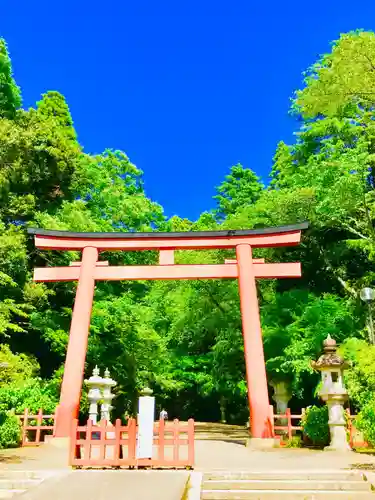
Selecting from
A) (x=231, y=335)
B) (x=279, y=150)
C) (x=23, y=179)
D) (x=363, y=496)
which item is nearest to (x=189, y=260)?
(x=231, y=335)

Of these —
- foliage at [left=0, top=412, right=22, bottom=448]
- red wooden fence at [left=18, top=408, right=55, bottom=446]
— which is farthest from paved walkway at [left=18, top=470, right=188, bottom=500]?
red wooden fence at [left=18, top=408, right=55, bottom=446]

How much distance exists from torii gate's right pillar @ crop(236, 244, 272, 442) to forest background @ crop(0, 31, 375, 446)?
2.40 metres

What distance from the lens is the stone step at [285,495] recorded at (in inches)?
212

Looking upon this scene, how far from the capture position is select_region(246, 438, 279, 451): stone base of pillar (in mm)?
12352

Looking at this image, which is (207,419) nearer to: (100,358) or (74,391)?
(100,358)

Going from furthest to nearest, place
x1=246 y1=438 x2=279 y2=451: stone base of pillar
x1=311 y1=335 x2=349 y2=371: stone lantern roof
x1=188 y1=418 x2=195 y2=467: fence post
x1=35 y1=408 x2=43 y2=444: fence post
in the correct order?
x1=35 y1=408 x2=43 y2=444: fence post → x1=246 y1=438 x2=279 y2=451: stone base of pillar → x1=311 y1=335 x2=349 y2=371: stone lantern roof → x1=188 y1=418 x2=195 y2=467: fence post

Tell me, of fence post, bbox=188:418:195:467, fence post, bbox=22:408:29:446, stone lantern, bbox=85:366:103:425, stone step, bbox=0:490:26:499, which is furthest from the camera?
stone lantern, bbox=85:366:103:425

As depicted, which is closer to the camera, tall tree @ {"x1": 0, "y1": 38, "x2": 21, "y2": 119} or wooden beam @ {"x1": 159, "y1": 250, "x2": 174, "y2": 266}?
wooden beam @ {"x1": 159, "y1": 250, "x2": 174, "y2": 266}

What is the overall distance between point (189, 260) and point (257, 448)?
1147 centimetres

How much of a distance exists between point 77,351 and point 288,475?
29.8 ft

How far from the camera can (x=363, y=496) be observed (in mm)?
5391

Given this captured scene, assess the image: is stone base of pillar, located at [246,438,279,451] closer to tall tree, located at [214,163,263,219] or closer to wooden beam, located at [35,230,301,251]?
wooden beam, located at [35,230,301,251]

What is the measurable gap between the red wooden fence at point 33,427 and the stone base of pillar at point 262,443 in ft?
17.9

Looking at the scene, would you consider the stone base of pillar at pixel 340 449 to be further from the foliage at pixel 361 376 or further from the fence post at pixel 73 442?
the fence post at pixel 73 442
